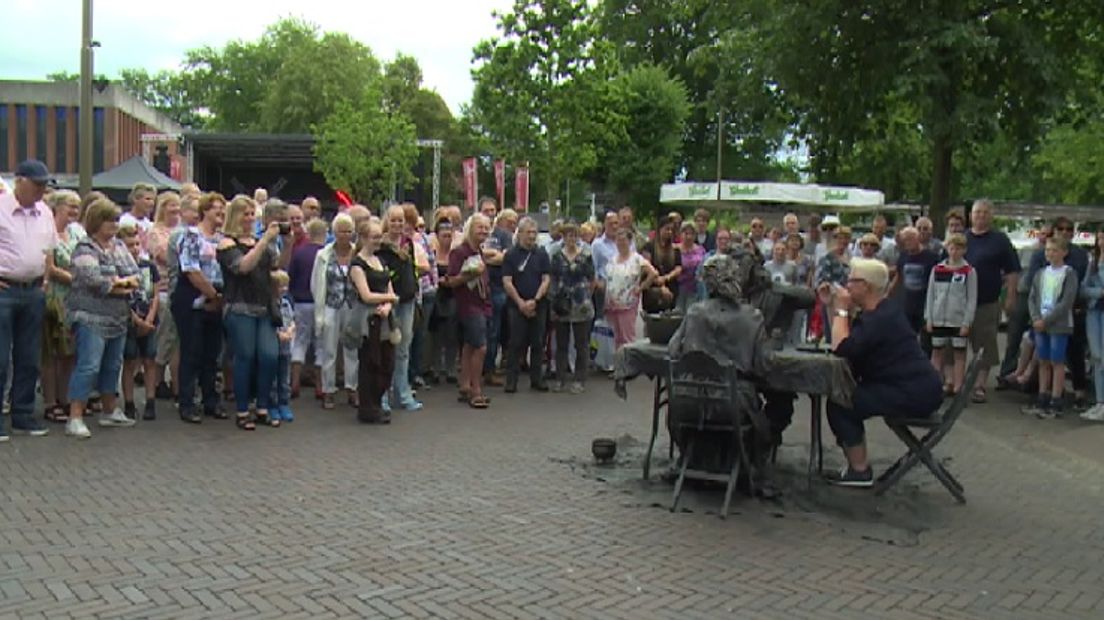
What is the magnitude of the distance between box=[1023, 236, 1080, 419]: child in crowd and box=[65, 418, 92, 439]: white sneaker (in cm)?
880

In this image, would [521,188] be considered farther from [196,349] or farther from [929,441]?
[929,441]

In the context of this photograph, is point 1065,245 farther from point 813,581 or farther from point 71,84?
point 71,84

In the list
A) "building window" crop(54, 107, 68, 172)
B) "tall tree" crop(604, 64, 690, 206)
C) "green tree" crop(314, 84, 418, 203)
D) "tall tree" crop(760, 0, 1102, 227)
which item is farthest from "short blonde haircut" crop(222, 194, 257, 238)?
"building window" crop(54, 107, 68, 172)

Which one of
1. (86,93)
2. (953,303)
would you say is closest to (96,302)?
(953,303)

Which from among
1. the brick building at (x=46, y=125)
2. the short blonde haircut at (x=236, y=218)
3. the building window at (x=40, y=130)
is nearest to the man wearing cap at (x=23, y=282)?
the short blonde haircut at (x=236, y=218)

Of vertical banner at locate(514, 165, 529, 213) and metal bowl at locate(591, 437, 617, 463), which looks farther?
vertical banner at locate(514, 165, 529, 213)

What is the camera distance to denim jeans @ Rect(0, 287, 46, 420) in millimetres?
7871

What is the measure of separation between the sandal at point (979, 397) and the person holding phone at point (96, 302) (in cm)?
856

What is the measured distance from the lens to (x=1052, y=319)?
10.5 meters

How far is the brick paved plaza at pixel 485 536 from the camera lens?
4.96 metres

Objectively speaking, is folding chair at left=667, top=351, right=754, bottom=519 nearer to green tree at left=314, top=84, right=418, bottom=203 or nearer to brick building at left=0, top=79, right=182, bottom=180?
green tree at left=314, top=84, right=418, bottom=203

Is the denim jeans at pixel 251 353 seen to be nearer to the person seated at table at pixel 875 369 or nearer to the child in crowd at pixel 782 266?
the person seated at table at pixel 875 369

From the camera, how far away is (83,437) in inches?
320

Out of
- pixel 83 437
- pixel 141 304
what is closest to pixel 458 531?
pixel 83 437
